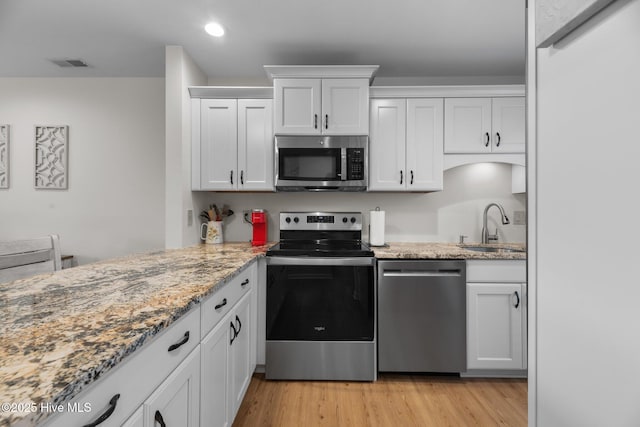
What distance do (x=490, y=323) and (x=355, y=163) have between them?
1528mm

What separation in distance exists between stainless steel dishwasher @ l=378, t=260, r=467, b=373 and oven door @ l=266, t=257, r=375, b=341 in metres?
0.11

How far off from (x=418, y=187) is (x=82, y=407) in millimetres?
2407

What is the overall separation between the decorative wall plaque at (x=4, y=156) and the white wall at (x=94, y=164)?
0.05 meters

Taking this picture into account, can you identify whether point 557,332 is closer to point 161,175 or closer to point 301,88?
point 301,88

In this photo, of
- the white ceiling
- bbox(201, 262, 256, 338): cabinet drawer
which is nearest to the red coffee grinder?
bbox(201, 262, 256, 338): cabinet drawer

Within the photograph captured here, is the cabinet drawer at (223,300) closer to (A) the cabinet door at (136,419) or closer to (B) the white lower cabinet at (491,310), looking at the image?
(A) the cabinet door at (136,419)

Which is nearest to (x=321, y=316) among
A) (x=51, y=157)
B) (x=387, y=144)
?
(x=387, y=144)

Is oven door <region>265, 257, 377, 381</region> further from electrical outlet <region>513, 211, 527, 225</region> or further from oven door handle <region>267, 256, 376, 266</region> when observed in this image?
electrical outlet <region>513, 211, 527, 225</region>

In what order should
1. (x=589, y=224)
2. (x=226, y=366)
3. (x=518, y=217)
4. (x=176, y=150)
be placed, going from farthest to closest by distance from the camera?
(x=518, y=217), (x=176, y=150), (x=226, y=366), (x=589, y=224)

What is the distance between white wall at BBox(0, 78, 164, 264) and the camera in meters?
2.97

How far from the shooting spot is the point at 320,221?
8.94ft

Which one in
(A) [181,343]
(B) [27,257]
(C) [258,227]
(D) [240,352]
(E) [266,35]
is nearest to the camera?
(A) [181,343]

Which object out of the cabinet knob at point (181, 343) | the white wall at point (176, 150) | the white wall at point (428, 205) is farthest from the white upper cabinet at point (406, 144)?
the cabinet knob at point (181, 343)

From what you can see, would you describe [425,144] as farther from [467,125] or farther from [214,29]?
[214,29]
